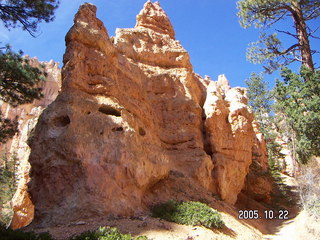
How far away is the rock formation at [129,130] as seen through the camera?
9797mm

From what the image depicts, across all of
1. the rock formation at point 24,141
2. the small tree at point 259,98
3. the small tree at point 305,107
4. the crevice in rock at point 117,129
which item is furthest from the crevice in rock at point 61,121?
the small tree at point 259,98

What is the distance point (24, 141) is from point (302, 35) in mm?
32139

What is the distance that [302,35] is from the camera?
1431 centimetres

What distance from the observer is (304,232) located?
12.1 meters

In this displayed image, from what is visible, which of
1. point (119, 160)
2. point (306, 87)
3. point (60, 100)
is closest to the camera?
point (119, 160)

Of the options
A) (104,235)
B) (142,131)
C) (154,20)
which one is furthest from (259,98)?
(104,235)

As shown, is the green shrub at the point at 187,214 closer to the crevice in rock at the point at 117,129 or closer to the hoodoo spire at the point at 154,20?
the crevice in rock at the point at 117,129

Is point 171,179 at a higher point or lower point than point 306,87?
lower

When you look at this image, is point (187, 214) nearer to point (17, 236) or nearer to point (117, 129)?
point (117, 129)

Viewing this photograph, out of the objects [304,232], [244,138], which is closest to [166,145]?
[244,138]

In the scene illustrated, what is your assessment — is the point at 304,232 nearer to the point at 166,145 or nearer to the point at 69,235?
the point at 166,145

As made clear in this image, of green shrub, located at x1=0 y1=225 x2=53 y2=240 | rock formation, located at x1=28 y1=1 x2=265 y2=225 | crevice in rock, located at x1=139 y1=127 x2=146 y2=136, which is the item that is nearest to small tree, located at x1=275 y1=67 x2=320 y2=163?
rock formation, located at x1=28 y1=1 x2=265 y2=225

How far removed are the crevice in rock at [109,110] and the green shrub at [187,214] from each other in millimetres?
4117

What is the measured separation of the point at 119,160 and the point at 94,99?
3108mm
